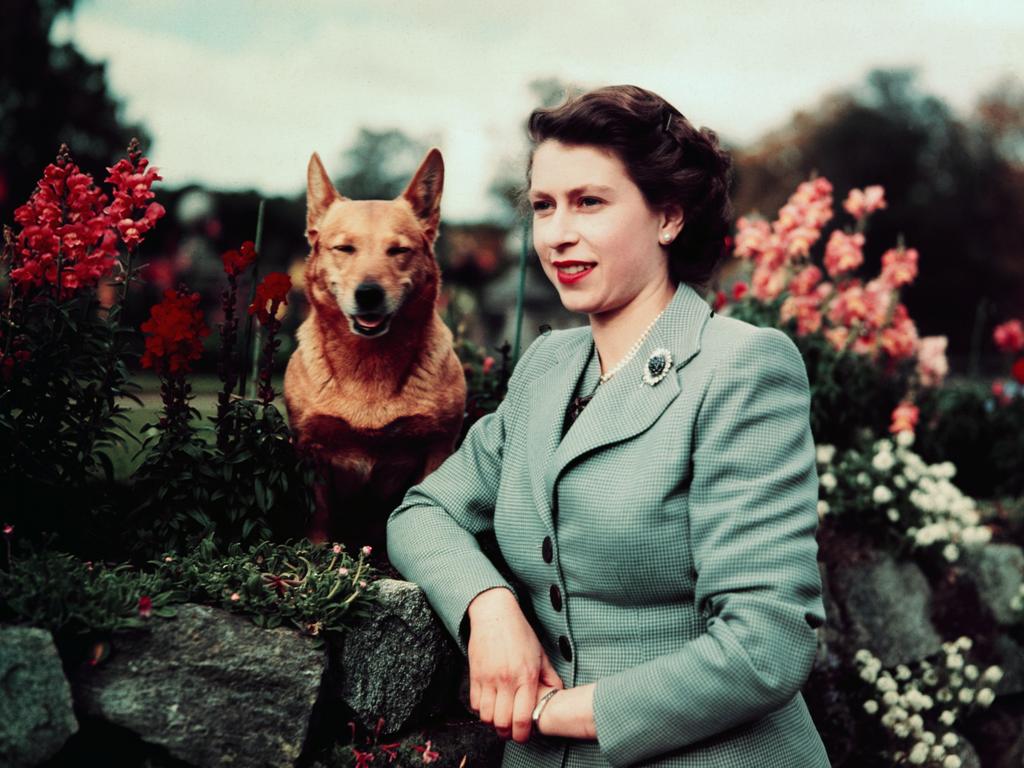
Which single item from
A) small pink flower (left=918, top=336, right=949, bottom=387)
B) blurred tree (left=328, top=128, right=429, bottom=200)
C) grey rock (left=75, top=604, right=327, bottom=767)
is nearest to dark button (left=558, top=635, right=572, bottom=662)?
grey rock (left=75, top=604, right=327, bottom=767)

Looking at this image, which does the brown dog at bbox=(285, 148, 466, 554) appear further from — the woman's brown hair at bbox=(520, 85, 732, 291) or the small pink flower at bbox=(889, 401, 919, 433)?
the small pink flower at bbox=(889, 401, 919, 433)

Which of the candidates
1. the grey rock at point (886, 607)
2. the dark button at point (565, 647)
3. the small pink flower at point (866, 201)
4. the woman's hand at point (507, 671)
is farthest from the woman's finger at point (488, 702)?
the small pink flower at point (866, 201)

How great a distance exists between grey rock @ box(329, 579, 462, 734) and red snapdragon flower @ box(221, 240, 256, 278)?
0.99m

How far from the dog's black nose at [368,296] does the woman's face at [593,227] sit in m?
0.60

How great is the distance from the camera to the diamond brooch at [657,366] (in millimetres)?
2312

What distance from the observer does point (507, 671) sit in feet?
7.38

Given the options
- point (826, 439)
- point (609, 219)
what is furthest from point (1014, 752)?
point (609, 219)

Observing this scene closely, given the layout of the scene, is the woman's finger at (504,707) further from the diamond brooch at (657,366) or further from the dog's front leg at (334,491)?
the dog's front leg at (334,491)

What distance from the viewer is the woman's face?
92.9 inches

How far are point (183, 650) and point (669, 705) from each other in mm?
1158

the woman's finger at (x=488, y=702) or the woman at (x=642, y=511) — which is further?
the woman's finger at (x=488, y=702)

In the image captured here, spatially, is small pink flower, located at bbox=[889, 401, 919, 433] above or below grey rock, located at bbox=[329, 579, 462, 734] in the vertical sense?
above

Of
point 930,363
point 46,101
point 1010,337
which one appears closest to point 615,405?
point 930,363

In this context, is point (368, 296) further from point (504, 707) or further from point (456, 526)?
point (504, 707)
